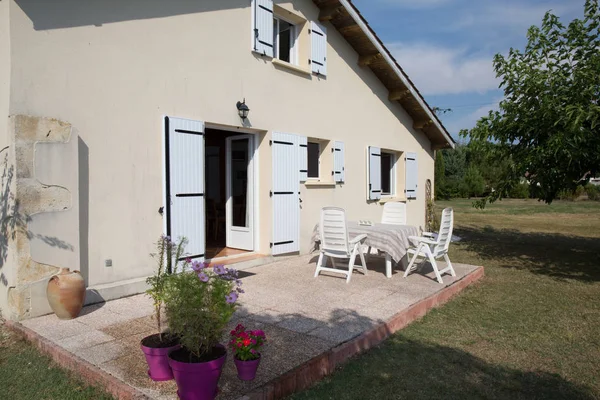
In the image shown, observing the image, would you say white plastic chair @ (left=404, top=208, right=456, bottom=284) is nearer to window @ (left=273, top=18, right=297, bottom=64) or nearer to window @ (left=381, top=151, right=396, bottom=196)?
window @ (left=273, top=18, right=297, bottom=64)

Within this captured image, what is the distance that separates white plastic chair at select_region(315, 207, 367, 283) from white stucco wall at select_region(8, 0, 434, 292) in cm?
133

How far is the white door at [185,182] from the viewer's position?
545cm

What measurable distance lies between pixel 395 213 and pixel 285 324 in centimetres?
418

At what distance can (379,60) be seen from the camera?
30.3ft

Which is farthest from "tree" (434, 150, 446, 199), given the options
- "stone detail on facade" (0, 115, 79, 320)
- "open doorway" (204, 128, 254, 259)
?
"stone detail on facade" (0, 115, 79, 320)

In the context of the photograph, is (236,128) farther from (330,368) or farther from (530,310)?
(530,310)

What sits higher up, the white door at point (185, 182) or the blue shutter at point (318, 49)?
the blue shutter at point (318, 49)

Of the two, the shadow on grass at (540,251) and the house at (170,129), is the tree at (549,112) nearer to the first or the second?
the shadow on grass at (540,251)

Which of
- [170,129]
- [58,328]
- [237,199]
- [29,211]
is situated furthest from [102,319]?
[237,199]

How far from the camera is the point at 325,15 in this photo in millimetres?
8133

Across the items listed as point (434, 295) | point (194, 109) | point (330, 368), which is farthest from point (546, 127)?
point (330, 368)

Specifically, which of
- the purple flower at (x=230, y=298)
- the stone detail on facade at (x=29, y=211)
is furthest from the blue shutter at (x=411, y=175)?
the purple flower at (x=230, y=298)

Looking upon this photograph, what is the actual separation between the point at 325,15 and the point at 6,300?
6.79 meters

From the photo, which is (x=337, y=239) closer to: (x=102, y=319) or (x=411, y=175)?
(x=102, y=319)
